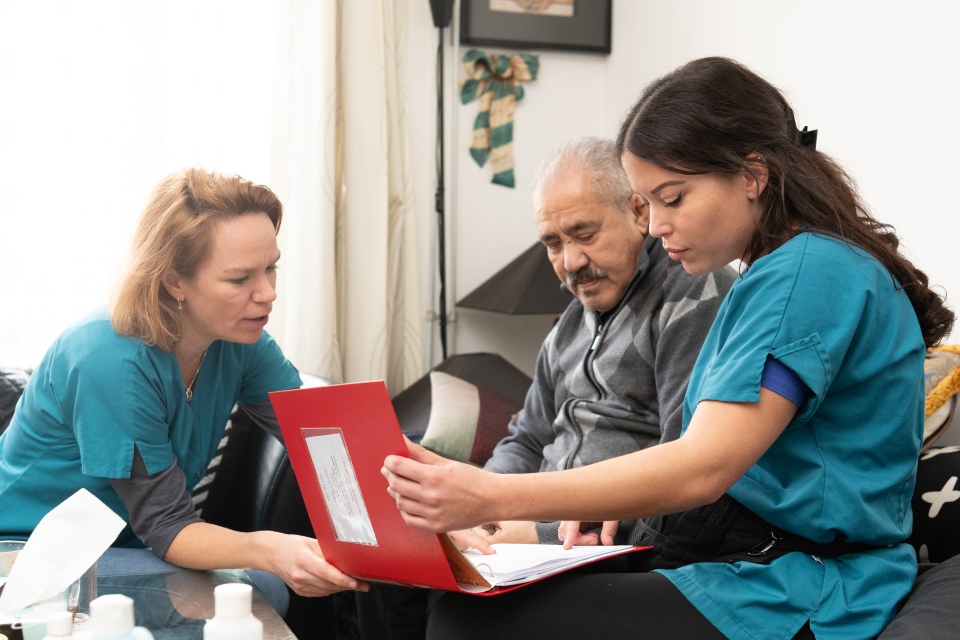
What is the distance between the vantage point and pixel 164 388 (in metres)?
1.38

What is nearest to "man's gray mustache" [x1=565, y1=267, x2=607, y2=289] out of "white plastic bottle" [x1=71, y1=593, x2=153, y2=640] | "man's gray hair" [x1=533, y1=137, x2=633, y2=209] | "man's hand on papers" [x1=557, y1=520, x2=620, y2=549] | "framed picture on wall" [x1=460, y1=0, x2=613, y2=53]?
"man's gray hair" [x1=533, y1=137, x2=633, y2=209]

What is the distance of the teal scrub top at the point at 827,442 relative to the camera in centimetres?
95

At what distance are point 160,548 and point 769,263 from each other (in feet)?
3.08

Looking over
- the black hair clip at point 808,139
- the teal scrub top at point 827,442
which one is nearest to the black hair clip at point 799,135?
the black hair clip at point 808,139

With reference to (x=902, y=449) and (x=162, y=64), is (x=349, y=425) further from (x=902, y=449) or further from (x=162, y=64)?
(x=162, y=64)

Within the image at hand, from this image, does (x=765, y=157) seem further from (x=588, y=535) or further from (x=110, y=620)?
(x=110, y=620)

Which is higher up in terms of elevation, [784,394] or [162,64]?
[162,64]

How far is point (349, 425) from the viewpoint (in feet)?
3.13

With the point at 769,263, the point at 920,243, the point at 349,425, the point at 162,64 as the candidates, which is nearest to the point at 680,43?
the point at 920,243

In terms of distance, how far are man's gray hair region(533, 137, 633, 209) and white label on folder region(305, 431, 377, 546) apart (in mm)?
796

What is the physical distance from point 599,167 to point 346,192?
124cm

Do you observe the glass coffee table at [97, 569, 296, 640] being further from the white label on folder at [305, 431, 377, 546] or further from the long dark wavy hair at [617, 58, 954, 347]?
the long dark wavy hair at [617, 58, 954, 347]

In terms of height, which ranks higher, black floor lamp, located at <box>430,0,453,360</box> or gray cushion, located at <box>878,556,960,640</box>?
black floor lamp, located at <box>430,0,453,360</box>

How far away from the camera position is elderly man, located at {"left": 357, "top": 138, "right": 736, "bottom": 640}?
1.48 meters
